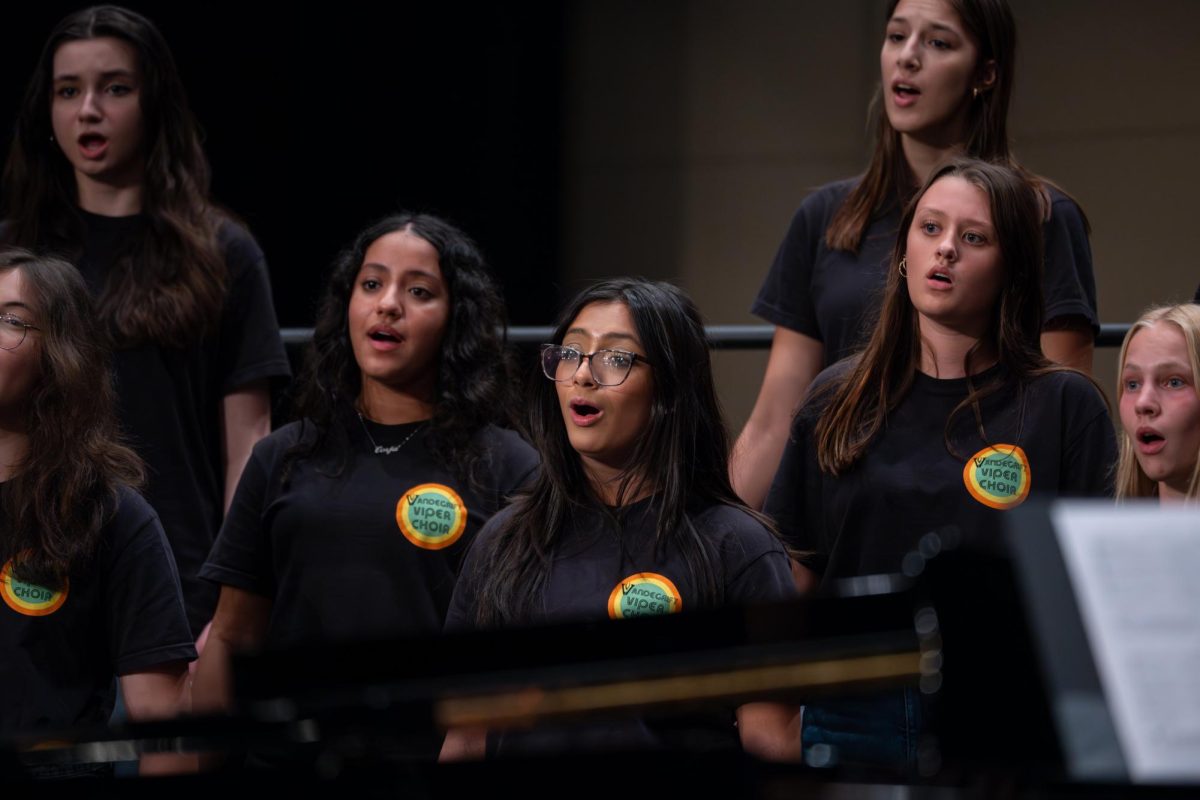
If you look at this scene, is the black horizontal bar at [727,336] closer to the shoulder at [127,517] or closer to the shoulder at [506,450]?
the shoulder at [506,450]

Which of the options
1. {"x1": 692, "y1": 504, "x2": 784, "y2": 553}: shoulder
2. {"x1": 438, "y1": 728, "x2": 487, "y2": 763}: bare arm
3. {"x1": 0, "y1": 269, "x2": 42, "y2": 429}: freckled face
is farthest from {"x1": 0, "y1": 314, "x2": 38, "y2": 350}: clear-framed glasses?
{"x1": 692, "y1": 504, "x2": 784, "y2": 553}: shoulder

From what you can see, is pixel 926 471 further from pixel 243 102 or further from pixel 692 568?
pixel 243 102

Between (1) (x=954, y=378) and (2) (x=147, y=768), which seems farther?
(1) (x=954, y=378)

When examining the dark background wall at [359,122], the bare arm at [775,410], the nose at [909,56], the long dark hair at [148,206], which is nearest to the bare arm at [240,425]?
the long dark hair at [148,206]

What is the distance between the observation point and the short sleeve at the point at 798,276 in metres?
3.08

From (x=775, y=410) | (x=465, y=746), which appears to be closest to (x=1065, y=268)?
(x=775, y=410)

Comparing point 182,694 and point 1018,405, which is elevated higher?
point 1018,405

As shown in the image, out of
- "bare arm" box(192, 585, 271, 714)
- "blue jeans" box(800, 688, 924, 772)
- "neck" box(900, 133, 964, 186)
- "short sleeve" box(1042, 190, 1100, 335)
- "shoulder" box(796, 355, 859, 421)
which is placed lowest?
"bare arm" box(192, 585, 271, 714)

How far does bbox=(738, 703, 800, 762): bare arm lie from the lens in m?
2.27

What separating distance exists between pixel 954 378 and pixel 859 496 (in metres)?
0.26

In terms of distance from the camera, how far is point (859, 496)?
2.61m

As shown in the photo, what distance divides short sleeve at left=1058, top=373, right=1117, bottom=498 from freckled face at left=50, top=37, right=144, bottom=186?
6.10ft

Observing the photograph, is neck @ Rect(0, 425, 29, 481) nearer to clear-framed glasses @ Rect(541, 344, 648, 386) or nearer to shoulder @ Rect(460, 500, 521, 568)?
shoulder @ Rect(460, 500, 521, 568)

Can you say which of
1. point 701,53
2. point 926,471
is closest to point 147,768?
point 926,471
